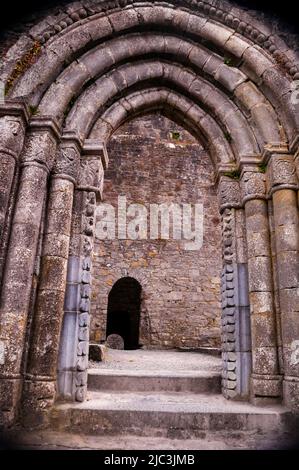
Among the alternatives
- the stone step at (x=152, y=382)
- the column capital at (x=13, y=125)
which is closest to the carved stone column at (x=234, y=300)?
the stone step at (x=152, y=382)

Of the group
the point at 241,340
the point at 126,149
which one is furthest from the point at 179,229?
the point at 241,340

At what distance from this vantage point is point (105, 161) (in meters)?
4.36

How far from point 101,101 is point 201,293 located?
24.5 feet

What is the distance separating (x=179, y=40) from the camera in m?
4.54

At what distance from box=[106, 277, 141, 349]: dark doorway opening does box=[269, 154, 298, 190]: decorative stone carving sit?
23.4 feet

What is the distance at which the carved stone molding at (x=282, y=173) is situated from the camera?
3.79 meters

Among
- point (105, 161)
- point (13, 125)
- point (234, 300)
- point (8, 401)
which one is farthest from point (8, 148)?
point (234, 300)

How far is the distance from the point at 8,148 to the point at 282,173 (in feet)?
9.35

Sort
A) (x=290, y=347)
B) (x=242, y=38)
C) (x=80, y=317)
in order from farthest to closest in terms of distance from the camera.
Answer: (x=242, y=38) → (x=80, y=317) → (x=290, y=347)

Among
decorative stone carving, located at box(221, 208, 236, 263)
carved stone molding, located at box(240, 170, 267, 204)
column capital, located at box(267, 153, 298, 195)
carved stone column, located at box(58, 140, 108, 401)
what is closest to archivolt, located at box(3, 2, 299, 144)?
column capital, located at box(267, 153, 298, 195)

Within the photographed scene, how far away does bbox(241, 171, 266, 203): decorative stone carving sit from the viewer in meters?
3.99

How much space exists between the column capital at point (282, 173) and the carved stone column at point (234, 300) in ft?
1.52

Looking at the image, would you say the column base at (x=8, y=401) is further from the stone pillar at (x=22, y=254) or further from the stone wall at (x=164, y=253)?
the stone wall at (x=164, y=253)
